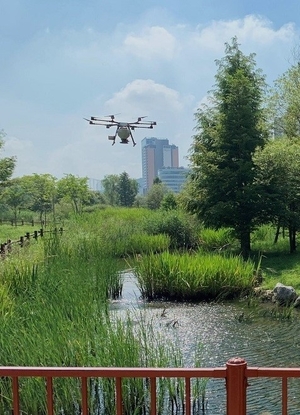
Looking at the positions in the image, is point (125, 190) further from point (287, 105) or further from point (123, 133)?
point (123, 133)

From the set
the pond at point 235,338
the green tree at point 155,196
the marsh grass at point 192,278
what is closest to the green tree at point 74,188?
the green tree at point 155,196

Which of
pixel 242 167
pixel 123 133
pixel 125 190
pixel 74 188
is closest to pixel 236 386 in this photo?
pixel 123 133

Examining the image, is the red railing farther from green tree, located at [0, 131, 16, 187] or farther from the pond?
green tree, located at [0, 131, 16, 187]

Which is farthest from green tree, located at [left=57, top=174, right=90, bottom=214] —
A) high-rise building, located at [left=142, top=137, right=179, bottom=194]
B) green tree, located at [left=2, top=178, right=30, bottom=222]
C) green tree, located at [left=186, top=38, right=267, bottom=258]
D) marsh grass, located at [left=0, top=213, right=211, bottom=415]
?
high-rise building, located at [left=142, top=137, right=179, bottom=194]

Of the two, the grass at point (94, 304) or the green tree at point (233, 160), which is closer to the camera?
the grass at point (94, 304)

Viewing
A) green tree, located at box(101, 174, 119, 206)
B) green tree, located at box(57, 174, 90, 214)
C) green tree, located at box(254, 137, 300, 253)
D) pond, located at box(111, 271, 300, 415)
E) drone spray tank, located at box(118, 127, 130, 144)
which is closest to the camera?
pond, located at box(111, 271, 300, 415)

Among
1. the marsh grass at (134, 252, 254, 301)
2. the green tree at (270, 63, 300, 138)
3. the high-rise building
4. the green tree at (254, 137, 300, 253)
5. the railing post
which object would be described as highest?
the high-rise building

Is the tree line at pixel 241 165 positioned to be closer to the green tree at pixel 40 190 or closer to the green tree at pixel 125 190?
the green tree at pixel 40 190
